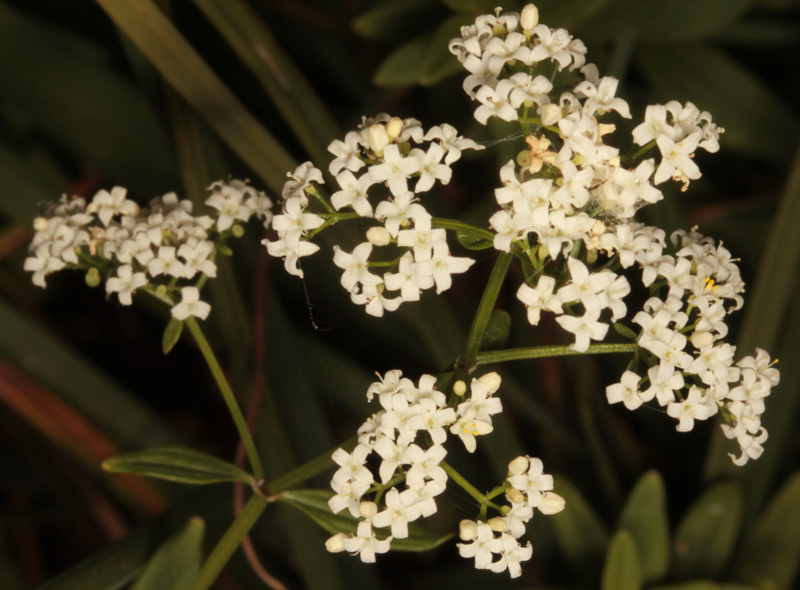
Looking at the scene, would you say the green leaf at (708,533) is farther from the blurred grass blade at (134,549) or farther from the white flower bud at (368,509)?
the blurred grass blade at (134,549)

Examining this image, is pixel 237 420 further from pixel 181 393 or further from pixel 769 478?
pixel 769 478

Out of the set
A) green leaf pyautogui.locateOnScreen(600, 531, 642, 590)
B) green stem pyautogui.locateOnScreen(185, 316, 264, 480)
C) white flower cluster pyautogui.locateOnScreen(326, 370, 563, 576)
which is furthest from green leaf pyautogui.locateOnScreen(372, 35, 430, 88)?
green leaf pyautogui.locateOnScreen(600, 531, 642, 590)

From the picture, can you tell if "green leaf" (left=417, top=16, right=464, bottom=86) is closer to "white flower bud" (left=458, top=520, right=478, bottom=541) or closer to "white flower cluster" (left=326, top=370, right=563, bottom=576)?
"white flower cluster" (left=326, top=370, right=563, bottom=576)

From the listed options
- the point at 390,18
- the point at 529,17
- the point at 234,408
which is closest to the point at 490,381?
the point at 234,408

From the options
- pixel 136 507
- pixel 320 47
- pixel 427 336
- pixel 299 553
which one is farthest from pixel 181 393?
pixel 320 47

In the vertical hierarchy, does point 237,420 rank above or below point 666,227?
below
